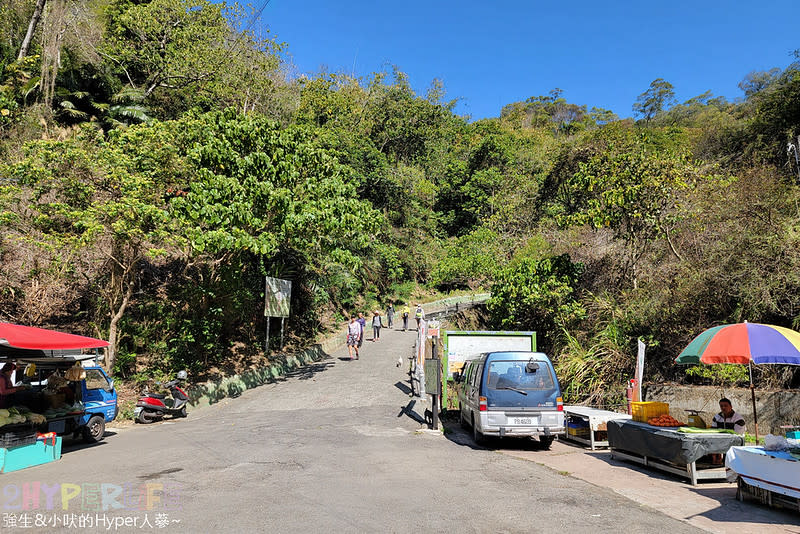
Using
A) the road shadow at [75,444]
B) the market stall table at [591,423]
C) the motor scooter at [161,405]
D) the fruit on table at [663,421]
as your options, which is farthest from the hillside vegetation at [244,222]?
the fruit on table at [663,421]

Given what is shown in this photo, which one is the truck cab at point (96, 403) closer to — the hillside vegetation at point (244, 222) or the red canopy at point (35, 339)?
the red canopy at point (35, 339)

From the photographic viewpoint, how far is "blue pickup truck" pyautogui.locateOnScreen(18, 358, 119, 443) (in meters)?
10.1

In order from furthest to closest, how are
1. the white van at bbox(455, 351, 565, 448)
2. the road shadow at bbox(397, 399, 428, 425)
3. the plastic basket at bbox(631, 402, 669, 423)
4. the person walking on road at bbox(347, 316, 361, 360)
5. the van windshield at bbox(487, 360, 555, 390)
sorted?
1. the person walking on road at bbox(347, 316, 361, 360)
2. the road shadow at bbox(397, 399, 428, 425)
3. the van windshield at bbox(487, 360, 555, 390)
4. the white van at bbox(455, 351, 565, 448)
5. the plastic basket at bbox(631, 402, 669, 423)

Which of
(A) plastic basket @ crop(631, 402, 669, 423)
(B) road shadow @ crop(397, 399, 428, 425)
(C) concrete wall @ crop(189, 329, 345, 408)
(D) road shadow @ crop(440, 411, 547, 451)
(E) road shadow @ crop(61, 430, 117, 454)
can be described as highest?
(A) plastic basket @ crop(631, 402, 669, 423)

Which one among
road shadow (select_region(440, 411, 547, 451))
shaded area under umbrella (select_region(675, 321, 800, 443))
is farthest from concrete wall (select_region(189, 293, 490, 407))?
shaded area under umbrella (select_region(675, 321, 800, 443))

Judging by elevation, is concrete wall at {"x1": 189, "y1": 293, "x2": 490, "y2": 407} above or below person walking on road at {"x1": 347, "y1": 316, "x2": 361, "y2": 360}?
below

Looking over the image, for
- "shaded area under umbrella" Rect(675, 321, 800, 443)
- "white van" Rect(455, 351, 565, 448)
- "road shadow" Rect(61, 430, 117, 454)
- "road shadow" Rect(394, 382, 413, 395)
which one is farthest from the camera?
"road shadow" Rect(394, 382, 413, 395)

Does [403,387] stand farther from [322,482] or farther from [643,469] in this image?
[322,482]

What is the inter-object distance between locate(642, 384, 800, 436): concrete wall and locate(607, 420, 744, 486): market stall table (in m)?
2.71

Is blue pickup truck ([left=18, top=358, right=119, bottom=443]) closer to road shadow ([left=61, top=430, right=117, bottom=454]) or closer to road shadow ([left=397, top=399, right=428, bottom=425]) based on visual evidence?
road shadow ([left=61, top=430, right=117, bottom=454])

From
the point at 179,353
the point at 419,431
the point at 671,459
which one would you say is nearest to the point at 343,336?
the point at 179,353

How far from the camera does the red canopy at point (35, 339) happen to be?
8288 millimetres

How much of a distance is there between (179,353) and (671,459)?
14.2 meters

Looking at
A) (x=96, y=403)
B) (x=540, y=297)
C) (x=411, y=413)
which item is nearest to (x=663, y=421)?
(x=411, y=413)
